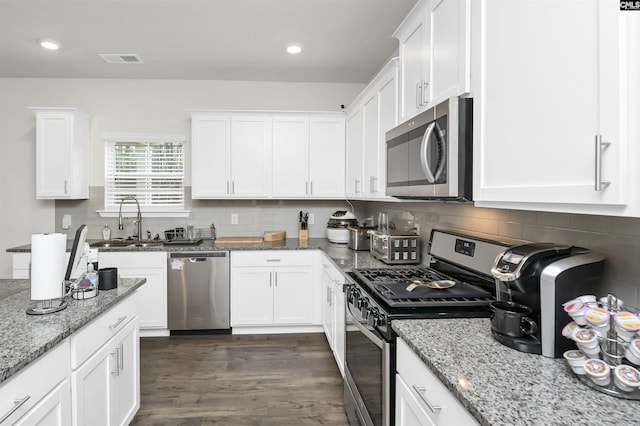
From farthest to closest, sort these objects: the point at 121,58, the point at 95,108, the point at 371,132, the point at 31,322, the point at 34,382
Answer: the point at 95,108 → the point at 121,58 → the point at 371,132 → the point at 31,322 → the point at 34,382

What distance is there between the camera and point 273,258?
3924mm

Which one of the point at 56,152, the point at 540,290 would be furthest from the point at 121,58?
the point at 540,290

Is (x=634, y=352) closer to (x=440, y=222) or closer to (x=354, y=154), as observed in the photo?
(x=440, y=222)

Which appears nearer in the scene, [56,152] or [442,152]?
[442,152]

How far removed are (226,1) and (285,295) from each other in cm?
265

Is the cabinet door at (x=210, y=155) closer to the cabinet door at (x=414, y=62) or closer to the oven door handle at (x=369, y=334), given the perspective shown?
the cabinet door at (x=414, y=62)

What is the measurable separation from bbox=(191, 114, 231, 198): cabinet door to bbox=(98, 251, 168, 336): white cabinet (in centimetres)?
82

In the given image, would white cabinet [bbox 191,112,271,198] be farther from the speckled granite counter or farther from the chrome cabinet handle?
the chrome cabinet handle

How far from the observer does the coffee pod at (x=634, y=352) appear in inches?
35.9

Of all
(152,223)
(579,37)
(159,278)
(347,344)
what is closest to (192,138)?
(152,223)

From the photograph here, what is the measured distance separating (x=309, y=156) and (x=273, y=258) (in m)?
1.21

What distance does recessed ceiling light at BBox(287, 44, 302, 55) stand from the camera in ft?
11.4

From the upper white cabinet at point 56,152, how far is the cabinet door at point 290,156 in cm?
211

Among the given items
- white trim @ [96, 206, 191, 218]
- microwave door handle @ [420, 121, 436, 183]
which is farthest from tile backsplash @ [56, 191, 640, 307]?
microwave door handle @ [420, 121, 436, 183]
